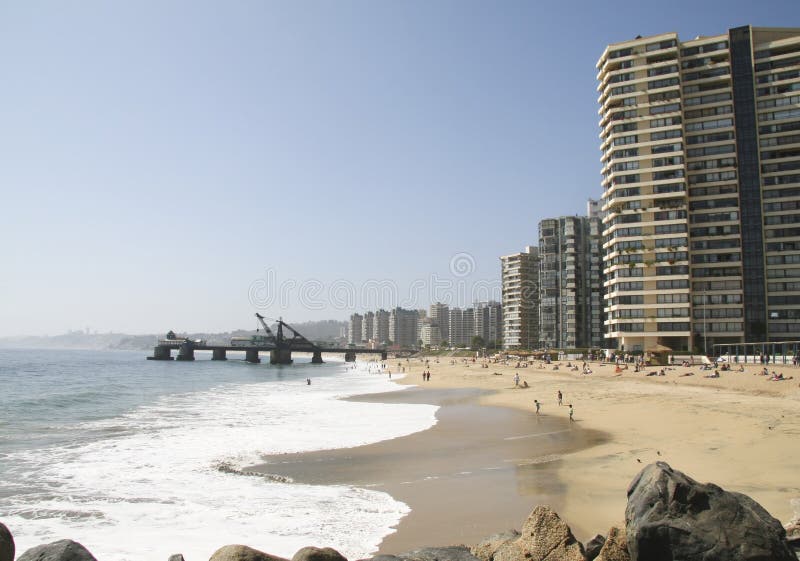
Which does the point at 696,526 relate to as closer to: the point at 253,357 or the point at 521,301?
the point at 521,301

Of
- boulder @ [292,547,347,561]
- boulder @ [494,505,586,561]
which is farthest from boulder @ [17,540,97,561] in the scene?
boulder @ [494,505,586,561]

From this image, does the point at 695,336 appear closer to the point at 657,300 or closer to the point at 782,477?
the point at 657,300

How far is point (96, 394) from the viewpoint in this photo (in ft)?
180

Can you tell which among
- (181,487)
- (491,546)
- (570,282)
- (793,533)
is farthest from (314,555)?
(570,282)

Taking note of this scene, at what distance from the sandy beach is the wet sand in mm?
47

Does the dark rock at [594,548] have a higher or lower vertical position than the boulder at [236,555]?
lower

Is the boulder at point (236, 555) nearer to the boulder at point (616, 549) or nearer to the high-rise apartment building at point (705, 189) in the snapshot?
the boulder at point (616, 549)

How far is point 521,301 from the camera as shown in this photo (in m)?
167

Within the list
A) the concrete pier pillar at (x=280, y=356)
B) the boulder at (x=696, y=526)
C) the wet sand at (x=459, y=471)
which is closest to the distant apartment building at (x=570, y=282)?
the concrete pier pillar at (x=280, y=356)

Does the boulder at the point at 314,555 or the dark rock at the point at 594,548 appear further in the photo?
the dark rock at the point at 594,548

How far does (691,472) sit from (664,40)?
81226mm

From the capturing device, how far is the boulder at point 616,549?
7.47 metres

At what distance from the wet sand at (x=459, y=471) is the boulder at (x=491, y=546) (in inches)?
117

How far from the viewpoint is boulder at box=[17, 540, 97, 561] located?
6840 mm
